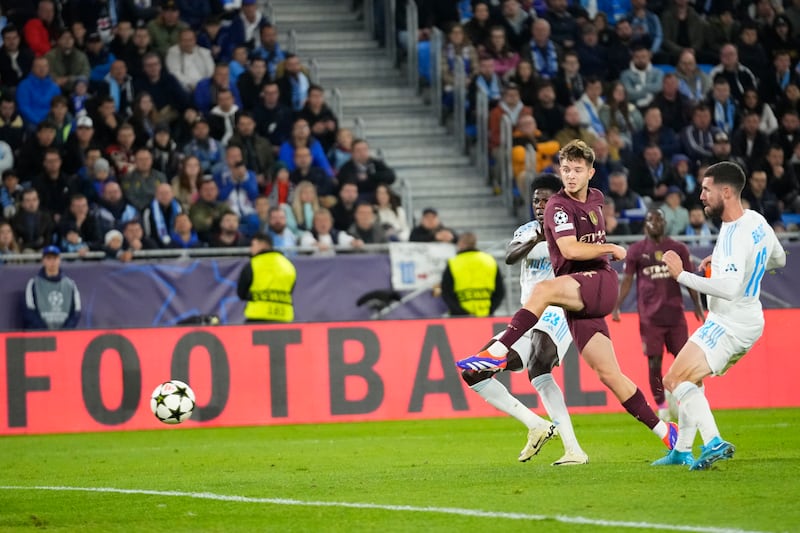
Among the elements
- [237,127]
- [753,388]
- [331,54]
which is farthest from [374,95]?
[753,388]

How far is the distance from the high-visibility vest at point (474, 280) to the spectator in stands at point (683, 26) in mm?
9417

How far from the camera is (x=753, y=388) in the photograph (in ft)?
55.7

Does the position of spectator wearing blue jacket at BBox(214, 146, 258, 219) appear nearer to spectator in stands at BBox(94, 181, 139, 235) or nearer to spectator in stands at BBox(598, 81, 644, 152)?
spectator in stands at BBox(94, 181, 139, 235)

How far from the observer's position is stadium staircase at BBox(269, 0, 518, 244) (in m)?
22.6

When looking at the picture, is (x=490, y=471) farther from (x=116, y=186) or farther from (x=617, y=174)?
(x=617, y=174)

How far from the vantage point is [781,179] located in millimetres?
22781

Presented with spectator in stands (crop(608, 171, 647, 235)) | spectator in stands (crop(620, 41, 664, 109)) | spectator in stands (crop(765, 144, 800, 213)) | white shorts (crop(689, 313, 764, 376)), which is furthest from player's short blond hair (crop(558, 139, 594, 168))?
spectator in stands (crop(620, 41, 664, 109))

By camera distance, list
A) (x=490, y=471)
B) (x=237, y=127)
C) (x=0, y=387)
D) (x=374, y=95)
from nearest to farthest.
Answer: (x=490, y=471)
(x=0, y=387)
(x=237, y=127)
(x=374, y=95)

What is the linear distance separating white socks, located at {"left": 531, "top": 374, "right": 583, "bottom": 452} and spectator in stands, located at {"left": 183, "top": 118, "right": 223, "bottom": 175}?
1069 centimetres

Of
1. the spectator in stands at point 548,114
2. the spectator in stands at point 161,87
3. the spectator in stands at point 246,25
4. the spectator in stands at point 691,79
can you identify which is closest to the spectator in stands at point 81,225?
the spectator in stands at point 161,87

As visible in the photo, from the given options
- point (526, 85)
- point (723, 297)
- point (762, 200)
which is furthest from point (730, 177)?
point (526, 85)

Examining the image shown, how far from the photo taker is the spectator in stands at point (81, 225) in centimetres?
1891

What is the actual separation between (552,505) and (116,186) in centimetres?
1273

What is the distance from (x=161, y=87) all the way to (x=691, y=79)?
8928 millimetres
